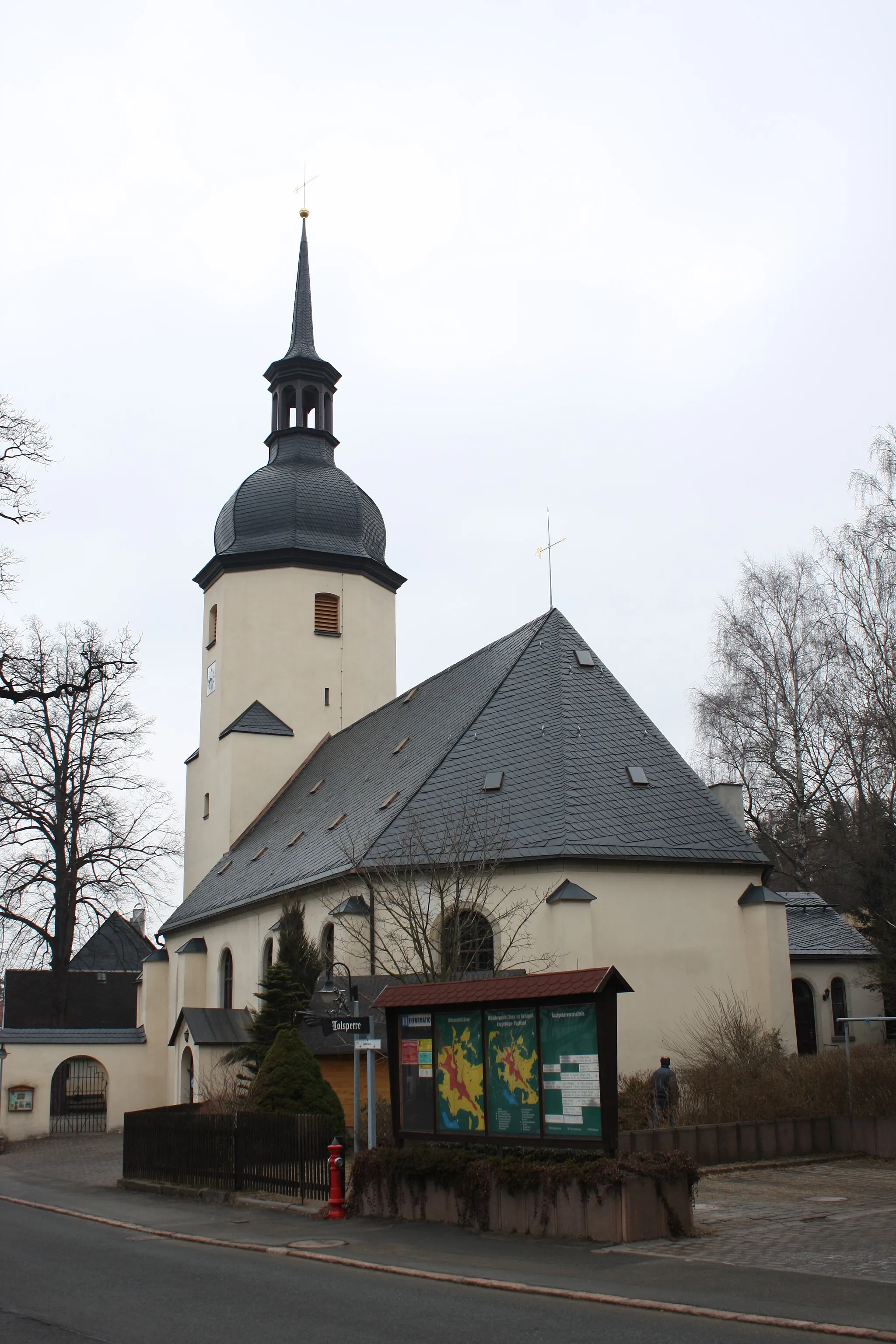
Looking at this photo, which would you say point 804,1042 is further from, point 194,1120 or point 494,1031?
point 494,1031

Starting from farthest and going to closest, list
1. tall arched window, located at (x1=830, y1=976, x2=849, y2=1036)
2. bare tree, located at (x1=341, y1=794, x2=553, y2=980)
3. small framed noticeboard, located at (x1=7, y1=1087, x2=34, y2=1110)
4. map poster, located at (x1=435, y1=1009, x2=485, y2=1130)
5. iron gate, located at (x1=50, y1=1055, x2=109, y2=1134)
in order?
iron gate, located at (x1=50, y1=1055, x2=109, y2=1134)
small framed noticeboard, located at (x1=7, y1=1087, x2=34, y2=1110)
tall arched window, located at (x1=830, y1=976, x2=849, y2=1036)
bare tree, located at (x1=341, y1=794, x2=553, y2=980)
map poster, located at (x1=435, y1=1009, x2=485, y2=1130)

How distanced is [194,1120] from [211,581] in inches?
941

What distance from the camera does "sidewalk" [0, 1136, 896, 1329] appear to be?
8625 millimetres

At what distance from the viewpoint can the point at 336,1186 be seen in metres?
14.2

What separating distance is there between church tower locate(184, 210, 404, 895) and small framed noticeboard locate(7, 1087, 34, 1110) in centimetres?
803

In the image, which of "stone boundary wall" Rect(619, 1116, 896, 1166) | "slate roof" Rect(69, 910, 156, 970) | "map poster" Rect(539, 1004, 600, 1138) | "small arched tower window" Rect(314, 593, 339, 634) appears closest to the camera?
"map poster" Rect(539, 1004, 600, 1138)

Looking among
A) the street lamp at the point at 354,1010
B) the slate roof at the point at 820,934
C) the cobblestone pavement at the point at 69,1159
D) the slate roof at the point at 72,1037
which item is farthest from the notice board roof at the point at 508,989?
the slate roof at the point at 72,1037

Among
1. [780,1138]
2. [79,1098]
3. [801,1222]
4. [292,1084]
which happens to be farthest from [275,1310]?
[79,1098]

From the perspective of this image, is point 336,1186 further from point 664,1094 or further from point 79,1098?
point 79,1098

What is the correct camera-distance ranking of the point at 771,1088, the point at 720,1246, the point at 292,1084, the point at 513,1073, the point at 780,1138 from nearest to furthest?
the point at 720,1246, the point at 513,1073, the point at 780,1138, the point at 771,1088, the point at 292,1084

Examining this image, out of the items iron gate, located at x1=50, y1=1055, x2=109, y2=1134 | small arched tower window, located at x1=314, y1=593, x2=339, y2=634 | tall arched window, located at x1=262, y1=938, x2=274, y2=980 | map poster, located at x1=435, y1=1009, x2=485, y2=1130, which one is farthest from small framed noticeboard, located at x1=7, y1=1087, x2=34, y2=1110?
map poster, located at x1=435, y1=1009, x2=485, y2=1130

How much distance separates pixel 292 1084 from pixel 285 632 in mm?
20987

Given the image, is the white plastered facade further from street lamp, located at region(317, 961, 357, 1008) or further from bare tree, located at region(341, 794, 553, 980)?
street lamp, located at region(317, 961, 357, 1008)

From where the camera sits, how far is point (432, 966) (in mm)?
19766
